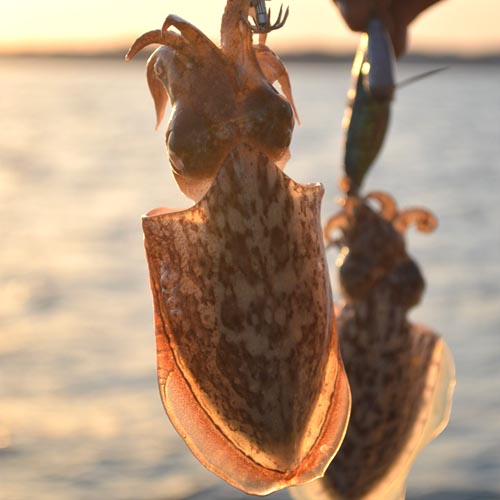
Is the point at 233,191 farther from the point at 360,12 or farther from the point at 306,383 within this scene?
the point at 360,12

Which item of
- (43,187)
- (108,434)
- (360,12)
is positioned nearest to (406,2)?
(360,12)

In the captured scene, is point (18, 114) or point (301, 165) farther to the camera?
point (18, 114)

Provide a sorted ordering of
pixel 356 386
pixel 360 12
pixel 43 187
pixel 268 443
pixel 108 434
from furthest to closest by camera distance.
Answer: pixel 43 187 < pixel 108 434 < pixel 356 386 < pixel 360 12 < pixel 268 443

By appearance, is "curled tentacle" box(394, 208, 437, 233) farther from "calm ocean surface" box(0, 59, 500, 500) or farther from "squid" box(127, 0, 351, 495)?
"calm ocean surface" box(0, 59, 500, 500)

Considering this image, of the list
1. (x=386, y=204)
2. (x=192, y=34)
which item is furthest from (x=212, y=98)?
(x=386, y=204)

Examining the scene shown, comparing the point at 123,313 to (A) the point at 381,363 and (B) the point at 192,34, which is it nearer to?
(A) the point at 381,363

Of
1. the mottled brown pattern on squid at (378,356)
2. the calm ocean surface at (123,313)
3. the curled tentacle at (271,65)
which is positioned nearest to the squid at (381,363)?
the mottled brown pattern on squid at (378,356)
